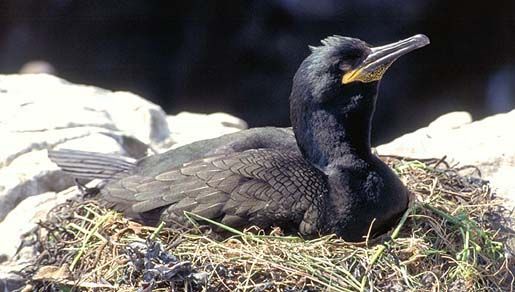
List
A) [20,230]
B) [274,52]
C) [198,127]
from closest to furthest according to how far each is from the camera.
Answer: [20,230], [198,127], [274,52]

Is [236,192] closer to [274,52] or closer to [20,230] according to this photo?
[20,230]

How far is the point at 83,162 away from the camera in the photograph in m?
5.17

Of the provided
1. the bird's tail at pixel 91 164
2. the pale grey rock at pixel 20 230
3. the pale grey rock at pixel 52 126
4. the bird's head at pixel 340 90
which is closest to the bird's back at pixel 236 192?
the bird's head at pixel 340 90

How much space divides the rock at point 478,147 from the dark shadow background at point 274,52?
143 inches

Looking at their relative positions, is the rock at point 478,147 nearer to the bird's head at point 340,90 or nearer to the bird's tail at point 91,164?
the bird's head at point 340,90

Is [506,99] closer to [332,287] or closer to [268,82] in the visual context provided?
[268,82]

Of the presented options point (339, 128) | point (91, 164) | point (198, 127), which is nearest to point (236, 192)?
point (339, 128)

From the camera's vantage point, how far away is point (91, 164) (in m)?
5.17

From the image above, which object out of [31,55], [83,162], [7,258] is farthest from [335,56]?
[31,55]

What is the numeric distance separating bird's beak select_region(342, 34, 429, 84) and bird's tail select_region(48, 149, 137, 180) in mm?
1022

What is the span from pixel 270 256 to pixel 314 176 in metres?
0.45

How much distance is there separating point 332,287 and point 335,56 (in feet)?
2.93

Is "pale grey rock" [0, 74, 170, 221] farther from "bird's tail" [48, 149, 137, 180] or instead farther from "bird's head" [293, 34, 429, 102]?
"bird's head" [293, 34, 429, 102]

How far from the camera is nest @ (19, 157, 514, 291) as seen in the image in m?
4.35
